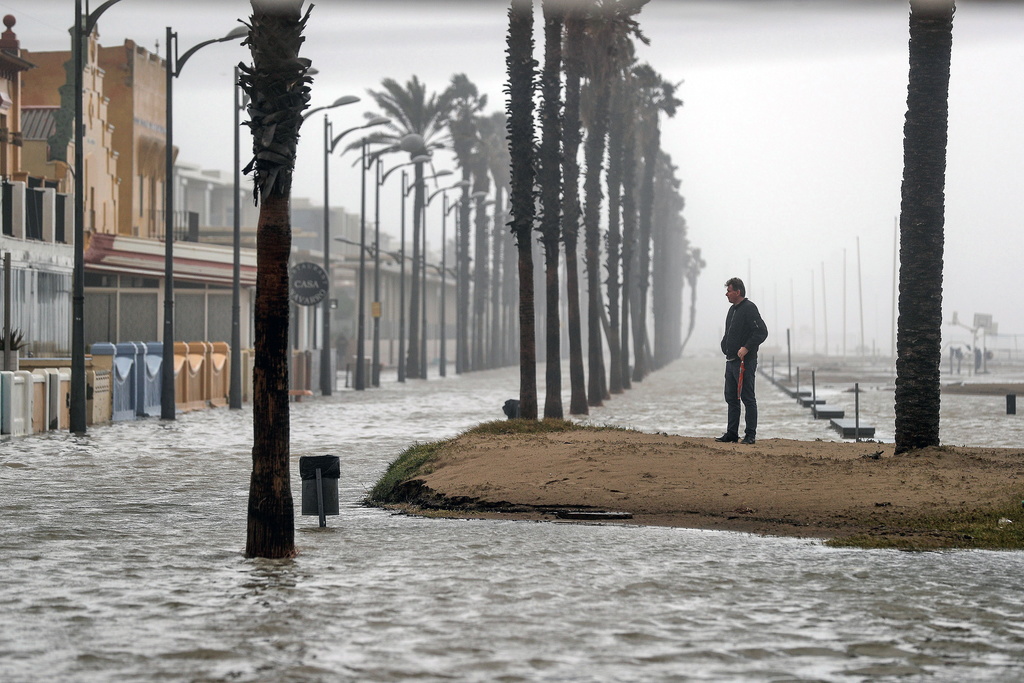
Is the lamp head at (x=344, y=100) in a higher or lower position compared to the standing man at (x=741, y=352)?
higher

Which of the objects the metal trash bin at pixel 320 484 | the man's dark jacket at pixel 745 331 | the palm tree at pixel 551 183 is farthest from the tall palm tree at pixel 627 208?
the metal trash bin at pixel 320 484

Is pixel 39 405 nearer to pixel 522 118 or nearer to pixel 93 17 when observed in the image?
pixel 93 17

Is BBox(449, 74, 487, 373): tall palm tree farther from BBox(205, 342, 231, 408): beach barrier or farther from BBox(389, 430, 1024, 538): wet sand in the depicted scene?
BBox(389, 430, 1024, 538): wet sand

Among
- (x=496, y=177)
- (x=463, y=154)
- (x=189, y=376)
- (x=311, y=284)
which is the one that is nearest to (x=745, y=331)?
(x=189, y=376)

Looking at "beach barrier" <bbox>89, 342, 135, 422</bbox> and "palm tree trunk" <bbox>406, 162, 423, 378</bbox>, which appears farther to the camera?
"palm tree trunk" <bbox>406, 162, 423, 378</bbox>

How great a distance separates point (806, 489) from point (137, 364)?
22130 mm

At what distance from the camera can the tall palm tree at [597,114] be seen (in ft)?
123

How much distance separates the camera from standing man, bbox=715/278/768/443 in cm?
1934

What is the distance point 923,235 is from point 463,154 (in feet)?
204

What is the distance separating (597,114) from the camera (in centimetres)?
4162

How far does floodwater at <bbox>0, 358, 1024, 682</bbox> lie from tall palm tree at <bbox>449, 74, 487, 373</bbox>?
5969 centimetres

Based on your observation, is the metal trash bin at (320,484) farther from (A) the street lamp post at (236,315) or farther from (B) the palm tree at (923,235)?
(A) the street lamp post at (236,315)

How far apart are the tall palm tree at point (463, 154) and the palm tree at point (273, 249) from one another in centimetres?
6071

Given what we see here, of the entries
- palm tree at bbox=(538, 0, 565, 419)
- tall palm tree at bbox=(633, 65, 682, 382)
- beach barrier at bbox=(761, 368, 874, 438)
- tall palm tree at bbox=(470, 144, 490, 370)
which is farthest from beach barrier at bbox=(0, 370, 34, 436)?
tall palm tree at bbox=(470, 144, 490, 370)
